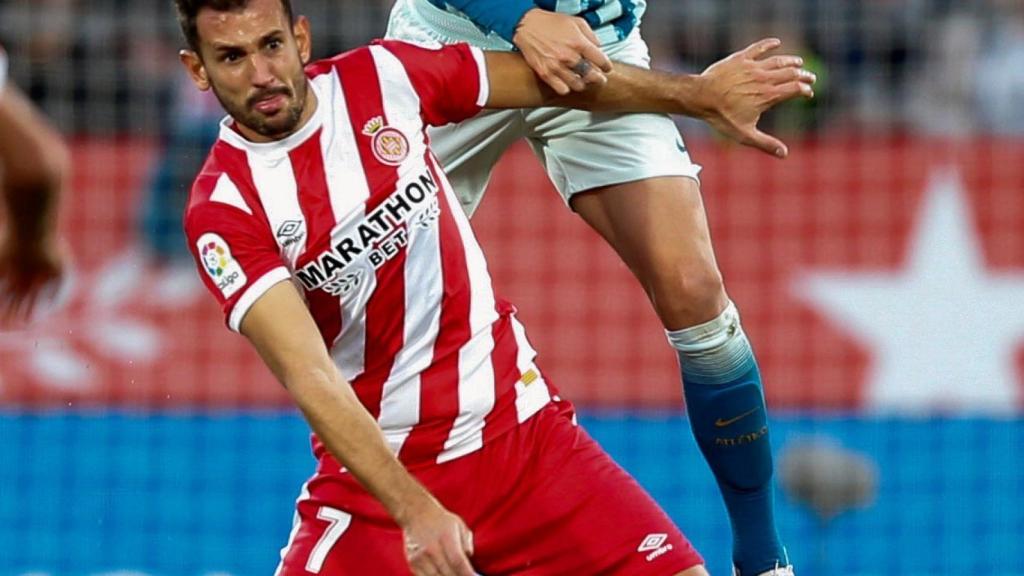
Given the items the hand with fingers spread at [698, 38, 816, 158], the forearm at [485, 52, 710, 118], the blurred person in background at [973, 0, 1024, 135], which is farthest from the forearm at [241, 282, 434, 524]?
the blurred person in background at [973, 0, 1024, 135]

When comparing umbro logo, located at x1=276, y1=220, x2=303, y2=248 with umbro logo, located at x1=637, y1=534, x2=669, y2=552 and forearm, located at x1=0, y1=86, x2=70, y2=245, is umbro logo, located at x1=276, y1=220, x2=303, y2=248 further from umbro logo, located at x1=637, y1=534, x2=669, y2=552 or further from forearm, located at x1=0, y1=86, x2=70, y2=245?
umbro logo, located at x1=637, y1=534, x2=669, y2=552

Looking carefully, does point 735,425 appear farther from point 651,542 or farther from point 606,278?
point 606,278

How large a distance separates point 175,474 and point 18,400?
82cm

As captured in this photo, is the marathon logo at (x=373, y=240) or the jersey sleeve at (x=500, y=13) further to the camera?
the jersey sleeve at (x=500, y=13)

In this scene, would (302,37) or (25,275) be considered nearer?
(25,275)

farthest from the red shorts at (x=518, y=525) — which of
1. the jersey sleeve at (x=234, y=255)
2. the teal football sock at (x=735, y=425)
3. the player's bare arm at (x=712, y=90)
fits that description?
the player's bare arm at (x=712, y=90)

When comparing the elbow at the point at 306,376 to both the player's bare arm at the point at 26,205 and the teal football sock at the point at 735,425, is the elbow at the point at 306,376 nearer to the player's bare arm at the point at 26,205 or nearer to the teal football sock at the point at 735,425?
the player's bare arm at the point at 26,205

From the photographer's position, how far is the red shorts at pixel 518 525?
441 cm

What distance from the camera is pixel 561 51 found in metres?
4.39

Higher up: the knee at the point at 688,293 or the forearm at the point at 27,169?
the forearm at the point at 27,169

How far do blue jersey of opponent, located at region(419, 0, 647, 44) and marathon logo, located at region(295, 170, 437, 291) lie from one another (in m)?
0.44

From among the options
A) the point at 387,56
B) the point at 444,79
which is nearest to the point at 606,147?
the point at 444,79

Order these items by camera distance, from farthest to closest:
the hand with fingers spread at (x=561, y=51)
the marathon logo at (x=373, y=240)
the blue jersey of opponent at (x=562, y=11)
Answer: the blue jersey of opponent at (x=562, y=11)
the hand with fingers spread at (x=561, y=51)
the marathon logo at (x=373, y=240)

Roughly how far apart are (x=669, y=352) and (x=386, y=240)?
4128 mm
